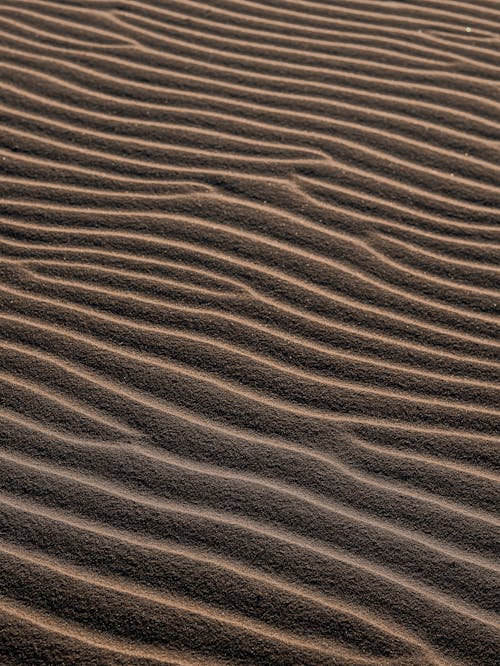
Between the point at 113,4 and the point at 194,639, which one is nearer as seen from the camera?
the point at 194,639

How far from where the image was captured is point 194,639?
2.42 meters

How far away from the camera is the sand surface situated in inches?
99.0

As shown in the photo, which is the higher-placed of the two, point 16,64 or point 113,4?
point 113,4

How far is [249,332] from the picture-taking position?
125 inches

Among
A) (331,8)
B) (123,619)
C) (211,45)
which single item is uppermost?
(331,8)

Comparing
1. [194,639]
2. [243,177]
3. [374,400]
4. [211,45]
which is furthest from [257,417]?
[211,45]

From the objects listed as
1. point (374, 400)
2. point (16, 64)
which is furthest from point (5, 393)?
point (16, 64)

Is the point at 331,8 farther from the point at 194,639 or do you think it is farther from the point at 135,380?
the point at 194,639

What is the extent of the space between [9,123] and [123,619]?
2509mm

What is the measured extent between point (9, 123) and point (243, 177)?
119 cm

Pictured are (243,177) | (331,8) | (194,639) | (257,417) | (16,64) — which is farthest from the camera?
(331,8)

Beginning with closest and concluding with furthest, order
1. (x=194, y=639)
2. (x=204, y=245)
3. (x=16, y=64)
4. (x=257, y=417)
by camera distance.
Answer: (x=194, y=639) < (x=257, y=417) < (x=204, y=245) < (x=16, y=64)

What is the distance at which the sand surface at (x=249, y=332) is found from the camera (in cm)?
251

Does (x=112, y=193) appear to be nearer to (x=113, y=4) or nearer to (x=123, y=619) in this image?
(x=113, y=4)
